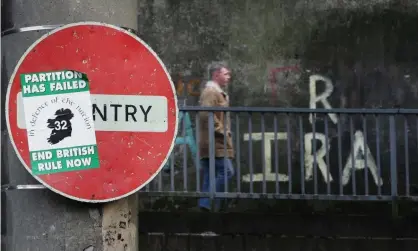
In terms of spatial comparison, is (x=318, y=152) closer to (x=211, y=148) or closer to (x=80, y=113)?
(x=211, y=148)

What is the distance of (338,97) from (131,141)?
29.7ft

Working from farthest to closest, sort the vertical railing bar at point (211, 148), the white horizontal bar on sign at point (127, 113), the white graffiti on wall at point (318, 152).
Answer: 1. the white graffiti on wall at point (318, 152)
2. the vertical railing bar at point (211, 148)
3. the white horizontal bar on sign at point (127, 113)

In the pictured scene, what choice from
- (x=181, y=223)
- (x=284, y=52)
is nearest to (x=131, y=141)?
(x=181, y=223)

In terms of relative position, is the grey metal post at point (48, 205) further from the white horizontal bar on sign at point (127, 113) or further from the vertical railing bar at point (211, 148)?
the vertical railing bar at point (211, 148)

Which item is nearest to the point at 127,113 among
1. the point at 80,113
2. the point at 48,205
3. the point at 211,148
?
Result: the point at 80,113

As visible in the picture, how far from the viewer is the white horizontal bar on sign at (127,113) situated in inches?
146

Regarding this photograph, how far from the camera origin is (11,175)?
368 centimetres

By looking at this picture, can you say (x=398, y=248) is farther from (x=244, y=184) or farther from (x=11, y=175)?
(x=11, y=175)

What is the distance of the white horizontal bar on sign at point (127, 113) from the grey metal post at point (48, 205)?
19cm

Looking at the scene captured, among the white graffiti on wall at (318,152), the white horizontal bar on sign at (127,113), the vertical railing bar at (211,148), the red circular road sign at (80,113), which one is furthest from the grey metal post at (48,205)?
the white graffiti on wall at (318,152)

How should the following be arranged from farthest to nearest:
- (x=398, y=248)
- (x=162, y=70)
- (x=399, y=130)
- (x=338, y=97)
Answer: (x=338, y=97), (x=399, y=130), (x=398, y=248), (x=162, y=70)

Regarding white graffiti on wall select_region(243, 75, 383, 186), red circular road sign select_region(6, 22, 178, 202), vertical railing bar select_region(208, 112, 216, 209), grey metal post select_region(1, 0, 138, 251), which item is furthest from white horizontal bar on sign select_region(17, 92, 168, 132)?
white graffiti on wall select_region(243, 75, 383, 186)

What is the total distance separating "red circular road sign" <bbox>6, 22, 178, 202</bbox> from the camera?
3646mm

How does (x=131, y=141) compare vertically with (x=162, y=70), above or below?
below
